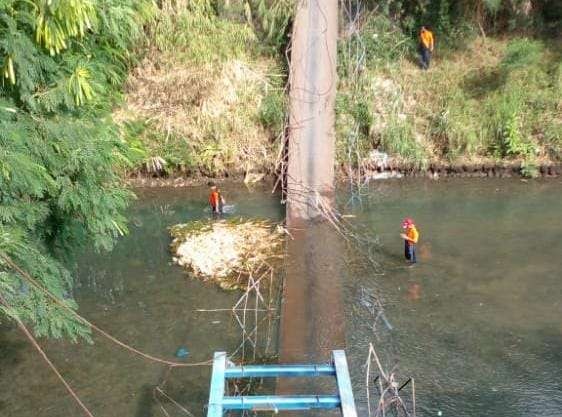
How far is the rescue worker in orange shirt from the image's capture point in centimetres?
1631

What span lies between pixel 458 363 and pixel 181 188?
8689 millimetres

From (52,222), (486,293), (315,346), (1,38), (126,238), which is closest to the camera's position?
(1,38)

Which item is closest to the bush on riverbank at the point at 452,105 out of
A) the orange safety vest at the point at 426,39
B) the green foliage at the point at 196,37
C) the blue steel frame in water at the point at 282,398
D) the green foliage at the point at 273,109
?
the orange safety vest at the point at 426,39

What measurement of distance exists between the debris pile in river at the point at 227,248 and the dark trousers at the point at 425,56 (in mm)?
6945

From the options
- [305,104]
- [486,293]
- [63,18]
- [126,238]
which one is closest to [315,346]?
[486,293]

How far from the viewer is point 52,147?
23.5ft

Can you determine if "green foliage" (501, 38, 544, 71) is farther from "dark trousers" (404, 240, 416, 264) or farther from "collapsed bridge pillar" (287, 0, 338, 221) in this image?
"dark trousers" (404, 240, 416, 264)

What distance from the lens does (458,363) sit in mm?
8602

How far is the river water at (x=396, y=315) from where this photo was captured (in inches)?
325

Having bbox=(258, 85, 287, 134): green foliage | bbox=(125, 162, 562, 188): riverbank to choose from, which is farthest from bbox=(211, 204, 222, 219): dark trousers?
bbox=(258, 85, 287, 134): green foliage

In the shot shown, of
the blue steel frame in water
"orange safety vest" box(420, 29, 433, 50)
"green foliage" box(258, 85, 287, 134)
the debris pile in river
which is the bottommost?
the debris pile in river

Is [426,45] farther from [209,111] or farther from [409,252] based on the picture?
[409,252]

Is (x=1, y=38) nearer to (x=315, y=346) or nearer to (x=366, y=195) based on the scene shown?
(x=315, y=346)

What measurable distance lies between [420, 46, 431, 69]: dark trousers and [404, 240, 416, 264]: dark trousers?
23.9ft
